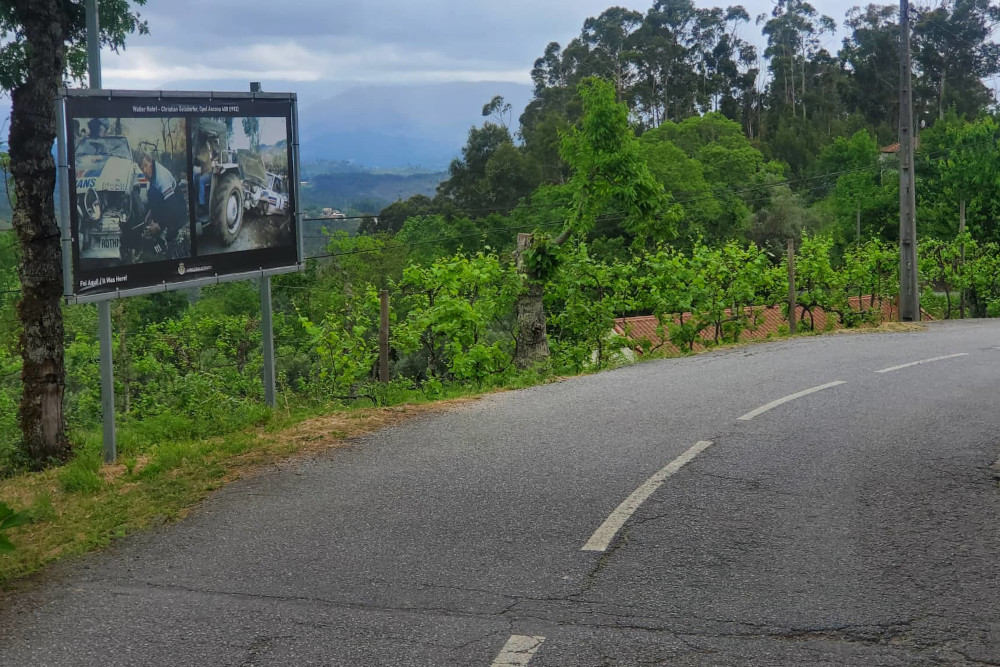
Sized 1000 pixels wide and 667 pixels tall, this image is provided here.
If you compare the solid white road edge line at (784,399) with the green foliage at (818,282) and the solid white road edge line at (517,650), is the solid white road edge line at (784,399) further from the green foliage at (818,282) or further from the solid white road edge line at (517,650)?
the green foliage at (818,282)

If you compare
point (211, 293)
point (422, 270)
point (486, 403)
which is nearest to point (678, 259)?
point (422, 270)

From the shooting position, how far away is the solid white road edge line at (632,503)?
6.21 meters

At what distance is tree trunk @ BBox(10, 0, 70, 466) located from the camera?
8.66m

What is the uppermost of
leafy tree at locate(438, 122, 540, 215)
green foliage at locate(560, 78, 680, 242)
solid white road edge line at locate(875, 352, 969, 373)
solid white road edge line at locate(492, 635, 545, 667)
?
leafy tree at locate(438, 122, 540, 215)

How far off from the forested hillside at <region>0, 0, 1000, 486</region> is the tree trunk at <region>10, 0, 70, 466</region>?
0.65 m

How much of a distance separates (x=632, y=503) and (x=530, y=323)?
1070 cm

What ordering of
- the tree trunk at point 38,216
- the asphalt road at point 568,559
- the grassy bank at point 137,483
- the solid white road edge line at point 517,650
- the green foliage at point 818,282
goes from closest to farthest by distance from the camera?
the solid white road edge line at point 517,650 < the asphalt road at point 568,559 < the grassy bank at point 137,483 < the tree trunk at point 38,216 < the green foliage at point 818,282

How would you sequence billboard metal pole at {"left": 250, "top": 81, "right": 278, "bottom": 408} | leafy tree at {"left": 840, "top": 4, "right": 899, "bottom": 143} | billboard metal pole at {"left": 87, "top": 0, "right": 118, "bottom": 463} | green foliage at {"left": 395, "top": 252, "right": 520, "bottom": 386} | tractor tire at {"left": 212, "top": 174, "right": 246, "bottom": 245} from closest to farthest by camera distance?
billboard metal pole at {"left": 87, "top": 0, "right": 118, "bottom": 463}, tractor tire at {"left": 212, "top": 174, "right": 246, "bottom": 245}, billboard metal pole at {"left": 250, "top": 81, "right": 278, "bottom": 408}, green foliage at {"left": 395, "top": 252, "right": 520, "bottom": 386}, leafy tree at {"left": 840, "top": 4, "right": 899, "bottom": 143}

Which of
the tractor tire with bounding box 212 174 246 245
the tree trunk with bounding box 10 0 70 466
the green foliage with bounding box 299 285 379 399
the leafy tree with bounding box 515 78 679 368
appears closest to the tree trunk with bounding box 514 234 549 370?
the leafy tree with bounding box 515 78 679 368

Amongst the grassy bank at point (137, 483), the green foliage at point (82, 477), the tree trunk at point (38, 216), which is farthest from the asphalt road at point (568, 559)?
the tree trunk at point (38, 216)

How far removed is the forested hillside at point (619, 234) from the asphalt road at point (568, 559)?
7.42ft

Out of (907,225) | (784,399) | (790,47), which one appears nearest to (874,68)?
A: (790,47)

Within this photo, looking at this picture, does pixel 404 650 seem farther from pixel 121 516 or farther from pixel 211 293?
pixel 211 293

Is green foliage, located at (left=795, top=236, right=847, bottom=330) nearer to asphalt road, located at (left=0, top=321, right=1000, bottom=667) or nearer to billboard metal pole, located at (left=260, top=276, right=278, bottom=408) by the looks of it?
asphalt road, located at (left=0, top=321, right=1000, bottom=667)
